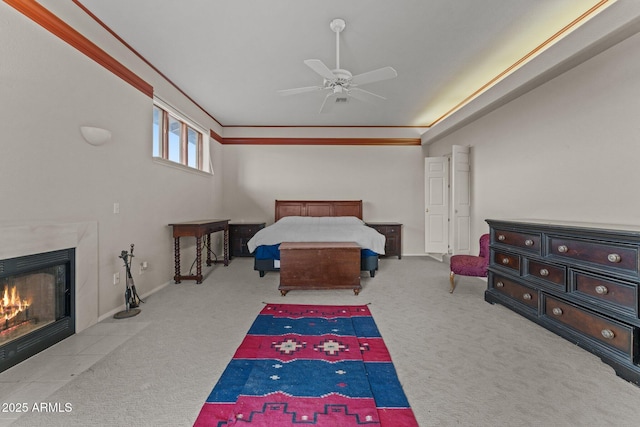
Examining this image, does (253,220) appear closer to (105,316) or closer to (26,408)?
(105,316)

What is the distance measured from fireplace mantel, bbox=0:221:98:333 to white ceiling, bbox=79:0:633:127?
2.17 m

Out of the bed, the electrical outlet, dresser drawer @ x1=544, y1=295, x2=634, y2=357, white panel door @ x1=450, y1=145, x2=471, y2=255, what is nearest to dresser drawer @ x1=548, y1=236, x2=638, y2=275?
dresser drawer @ x1=544, y1=295, x2=634, y2=357

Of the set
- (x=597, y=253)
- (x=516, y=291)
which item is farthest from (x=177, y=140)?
(x=597, y=253)

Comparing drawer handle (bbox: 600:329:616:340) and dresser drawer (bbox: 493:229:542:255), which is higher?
dresser drawer (bbox: 493:229:542:255)

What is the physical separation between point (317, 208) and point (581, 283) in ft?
16.1

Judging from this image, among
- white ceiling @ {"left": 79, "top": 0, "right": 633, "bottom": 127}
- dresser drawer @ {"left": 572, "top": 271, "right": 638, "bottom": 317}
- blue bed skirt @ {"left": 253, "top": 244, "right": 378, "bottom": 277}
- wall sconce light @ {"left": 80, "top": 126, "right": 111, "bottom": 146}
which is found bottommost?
blue bed skirt @ {"left": 253, "top": 244, "right": 378, "bottom": 277}

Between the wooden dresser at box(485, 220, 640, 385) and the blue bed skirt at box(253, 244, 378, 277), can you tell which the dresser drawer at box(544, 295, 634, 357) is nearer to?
the wooden dresser at box(485, 220, 640, 385)

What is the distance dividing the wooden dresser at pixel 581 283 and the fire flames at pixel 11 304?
4495 mm

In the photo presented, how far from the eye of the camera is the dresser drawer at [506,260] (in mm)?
2951

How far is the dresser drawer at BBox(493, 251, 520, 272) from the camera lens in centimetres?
295

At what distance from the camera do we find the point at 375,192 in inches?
262

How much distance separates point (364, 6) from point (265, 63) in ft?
5.13

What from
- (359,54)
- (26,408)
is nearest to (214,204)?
(359,54)

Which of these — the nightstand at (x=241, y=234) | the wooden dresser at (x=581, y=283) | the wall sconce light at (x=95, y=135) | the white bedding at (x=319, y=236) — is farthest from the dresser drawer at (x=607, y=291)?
the nightstand at (x=241, y=234)
